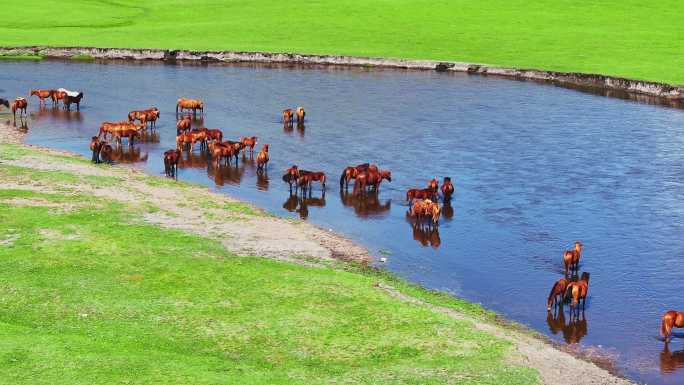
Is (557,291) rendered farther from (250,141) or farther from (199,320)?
(250,141)

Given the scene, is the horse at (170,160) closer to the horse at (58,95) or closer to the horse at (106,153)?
the horse at (106,153)

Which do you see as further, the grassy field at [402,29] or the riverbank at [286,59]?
the grassy field at [402,29]

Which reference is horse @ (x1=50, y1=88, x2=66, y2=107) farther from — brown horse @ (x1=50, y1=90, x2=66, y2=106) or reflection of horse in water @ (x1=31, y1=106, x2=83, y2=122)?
reflection of horse in water @ (x1=31, y1=106, x2=83, y2=122)

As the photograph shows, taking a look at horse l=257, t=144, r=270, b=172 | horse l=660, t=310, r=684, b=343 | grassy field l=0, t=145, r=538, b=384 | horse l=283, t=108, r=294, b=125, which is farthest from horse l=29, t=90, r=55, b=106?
horse l=660, t=310, r=684, b=343

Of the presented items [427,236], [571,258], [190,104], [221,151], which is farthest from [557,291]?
[190,104]

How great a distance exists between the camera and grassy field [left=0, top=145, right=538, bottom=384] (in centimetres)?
1878

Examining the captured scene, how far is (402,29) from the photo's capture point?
80.3m

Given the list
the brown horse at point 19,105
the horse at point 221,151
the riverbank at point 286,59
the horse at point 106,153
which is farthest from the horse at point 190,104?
the riverbank at point 286,59

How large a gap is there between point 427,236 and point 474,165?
405 inches

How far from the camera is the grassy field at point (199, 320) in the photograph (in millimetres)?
18781

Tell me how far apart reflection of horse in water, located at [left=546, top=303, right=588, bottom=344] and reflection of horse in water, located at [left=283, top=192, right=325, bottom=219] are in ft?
36.6

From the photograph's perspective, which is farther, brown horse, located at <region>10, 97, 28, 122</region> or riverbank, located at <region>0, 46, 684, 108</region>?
riverbank, located at <region>0, 46, 684, 108</region>

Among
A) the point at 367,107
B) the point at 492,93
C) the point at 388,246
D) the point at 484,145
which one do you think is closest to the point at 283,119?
the point at 367,107

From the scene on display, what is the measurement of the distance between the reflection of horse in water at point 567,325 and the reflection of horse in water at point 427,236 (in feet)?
20.5
